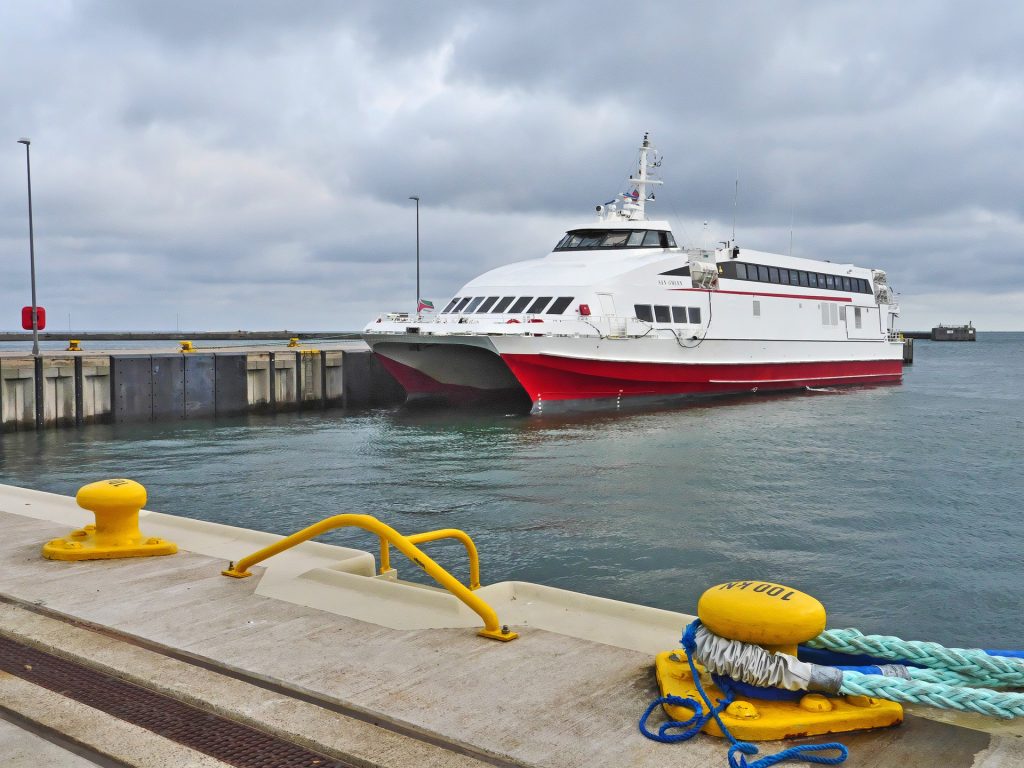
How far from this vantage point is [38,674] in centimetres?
409

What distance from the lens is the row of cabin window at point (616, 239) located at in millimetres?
26500

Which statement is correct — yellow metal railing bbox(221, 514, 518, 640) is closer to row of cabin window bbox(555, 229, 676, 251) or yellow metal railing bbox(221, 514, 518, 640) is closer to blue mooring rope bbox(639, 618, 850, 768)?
blue mooring rope bbox(639, 618, 850, 768)

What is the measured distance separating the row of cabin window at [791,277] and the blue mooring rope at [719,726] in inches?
945

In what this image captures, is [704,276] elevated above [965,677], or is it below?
above

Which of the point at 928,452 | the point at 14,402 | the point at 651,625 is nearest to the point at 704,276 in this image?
the point at 928,452

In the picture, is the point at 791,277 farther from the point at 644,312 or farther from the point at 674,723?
the point at 674,723

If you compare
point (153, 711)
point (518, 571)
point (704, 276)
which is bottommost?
point (518, 571)

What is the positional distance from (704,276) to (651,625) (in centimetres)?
2191

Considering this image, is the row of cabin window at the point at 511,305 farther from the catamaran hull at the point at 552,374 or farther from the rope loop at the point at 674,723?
the rope loop at the point at 674,723

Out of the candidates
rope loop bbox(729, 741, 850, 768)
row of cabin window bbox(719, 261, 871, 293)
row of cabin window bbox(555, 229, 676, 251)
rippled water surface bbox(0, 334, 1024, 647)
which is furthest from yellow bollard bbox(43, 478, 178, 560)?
row of cabin window bbox(719, 261, 871, 293)

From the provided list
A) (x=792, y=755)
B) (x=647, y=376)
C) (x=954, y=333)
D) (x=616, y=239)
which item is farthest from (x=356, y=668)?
(x=954, y=333)

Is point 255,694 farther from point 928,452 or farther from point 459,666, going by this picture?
point 928,452

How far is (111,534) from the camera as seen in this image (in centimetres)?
614

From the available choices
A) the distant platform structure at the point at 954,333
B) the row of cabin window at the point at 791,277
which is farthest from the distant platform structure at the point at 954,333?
the row of cabin window at the point at 791,277
